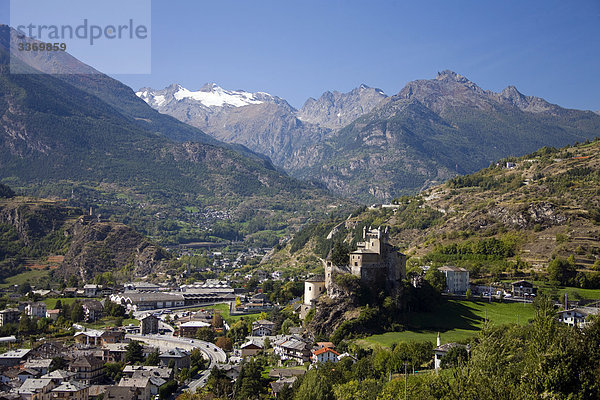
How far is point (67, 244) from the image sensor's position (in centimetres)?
15450

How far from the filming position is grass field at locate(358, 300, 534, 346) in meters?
64.2

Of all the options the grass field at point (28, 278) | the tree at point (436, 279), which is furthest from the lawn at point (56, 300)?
the tree at point (436, 279)

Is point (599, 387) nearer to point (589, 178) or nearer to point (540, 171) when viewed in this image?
point (589, 178)

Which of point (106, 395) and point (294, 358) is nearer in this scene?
point (106, 395)

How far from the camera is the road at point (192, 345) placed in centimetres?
6893

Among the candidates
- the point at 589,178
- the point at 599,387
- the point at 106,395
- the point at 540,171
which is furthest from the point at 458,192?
the point at 599,387

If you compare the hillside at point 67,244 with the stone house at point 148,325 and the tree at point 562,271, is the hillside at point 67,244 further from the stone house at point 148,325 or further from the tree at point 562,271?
the tree at point 562,271

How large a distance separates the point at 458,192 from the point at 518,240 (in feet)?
147

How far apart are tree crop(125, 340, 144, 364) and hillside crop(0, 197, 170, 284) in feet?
234

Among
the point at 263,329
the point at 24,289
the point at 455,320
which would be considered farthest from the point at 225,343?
the point at 24,289

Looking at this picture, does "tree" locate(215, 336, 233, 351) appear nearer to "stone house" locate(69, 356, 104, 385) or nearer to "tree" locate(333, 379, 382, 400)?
"stone house" locate(69, 356, 104, 385)

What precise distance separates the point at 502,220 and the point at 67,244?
341ft

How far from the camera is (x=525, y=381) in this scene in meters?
29.9

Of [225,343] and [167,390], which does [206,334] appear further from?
[167,390]
